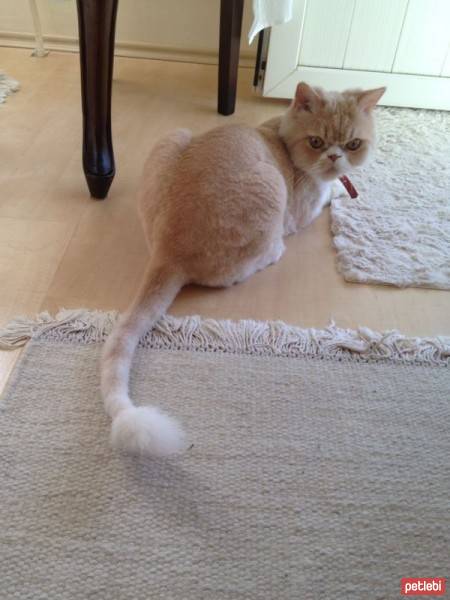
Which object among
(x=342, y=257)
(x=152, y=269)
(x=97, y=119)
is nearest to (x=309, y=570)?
(x=152, y=269)

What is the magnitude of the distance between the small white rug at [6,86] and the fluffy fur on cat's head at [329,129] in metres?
1.17

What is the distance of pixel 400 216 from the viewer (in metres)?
1.31

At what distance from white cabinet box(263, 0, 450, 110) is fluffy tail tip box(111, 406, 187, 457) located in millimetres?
1564

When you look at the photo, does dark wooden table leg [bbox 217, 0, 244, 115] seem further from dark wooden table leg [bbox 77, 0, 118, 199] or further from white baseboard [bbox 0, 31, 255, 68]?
dark wooden table leg [bbox 77, 0, 118, 199]

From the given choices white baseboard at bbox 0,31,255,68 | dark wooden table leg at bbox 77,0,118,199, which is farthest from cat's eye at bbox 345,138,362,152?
white baseboard at bbox 0,31,255,68

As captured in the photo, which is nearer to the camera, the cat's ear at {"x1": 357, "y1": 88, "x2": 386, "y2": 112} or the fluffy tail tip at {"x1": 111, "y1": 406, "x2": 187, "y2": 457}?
the fluffy tail tip at {"x1": 111, "y1": 406, "x2": 187, "y2": 457}

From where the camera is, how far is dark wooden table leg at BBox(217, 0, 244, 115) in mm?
1584

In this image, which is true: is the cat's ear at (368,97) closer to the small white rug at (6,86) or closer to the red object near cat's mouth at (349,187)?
the red object near cat's mouth at (349,187)

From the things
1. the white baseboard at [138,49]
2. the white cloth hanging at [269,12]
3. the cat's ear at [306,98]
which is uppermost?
the white cloth hanging at [269,12]

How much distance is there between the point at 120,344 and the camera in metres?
0.83

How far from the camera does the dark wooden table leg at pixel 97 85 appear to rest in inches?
41.3

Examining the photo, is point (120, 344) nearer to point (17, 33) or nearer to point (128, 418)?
point (128, 418)
